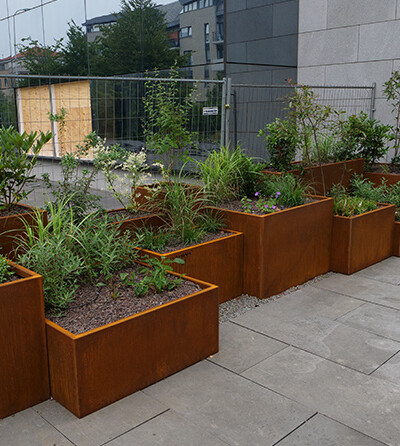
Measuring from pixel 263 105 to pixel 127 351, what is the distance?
6221mm

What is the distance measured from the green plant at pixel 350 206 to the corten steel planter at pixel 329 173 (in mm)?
555

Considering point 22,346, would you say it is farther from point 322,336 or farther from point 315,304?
point 315,304

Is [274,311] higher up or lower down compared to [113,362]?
lower down

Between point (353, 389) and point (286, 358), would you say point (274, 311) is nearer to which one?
point (286, 358)

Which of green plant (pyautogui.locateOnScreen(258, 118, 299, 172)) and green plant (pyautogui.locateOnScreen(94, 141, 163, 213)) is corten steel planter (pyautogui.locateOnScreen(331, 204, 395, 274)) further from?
green plant (pyautogui.locateOnScreen(94, 141, 163, 213))

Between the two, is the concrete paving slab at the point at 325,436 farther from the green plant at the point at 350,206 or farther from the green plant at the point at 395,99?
the green plant at the point at 395,99

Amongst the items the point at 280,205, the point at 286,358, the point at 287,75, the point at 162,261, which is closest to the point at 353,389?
the point at 286,358

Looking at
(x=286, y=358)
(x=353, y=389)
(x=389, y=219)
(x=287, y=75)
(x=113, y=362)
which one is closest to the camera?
(x=113, y=362)

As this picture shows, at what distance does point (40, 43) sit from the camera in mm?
9352

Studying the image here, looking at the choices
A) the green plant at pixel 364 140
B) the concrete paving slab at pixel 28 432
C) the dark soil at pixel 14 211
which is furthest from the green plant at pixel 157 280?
the green plant at pixel 364 140

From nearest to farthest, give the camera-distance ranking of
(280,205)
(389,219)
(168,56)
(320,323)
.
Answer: (320,323), (280,205), (389,219), (168,56)

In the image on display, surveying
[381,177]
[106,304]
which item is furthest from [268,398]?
[381,177]

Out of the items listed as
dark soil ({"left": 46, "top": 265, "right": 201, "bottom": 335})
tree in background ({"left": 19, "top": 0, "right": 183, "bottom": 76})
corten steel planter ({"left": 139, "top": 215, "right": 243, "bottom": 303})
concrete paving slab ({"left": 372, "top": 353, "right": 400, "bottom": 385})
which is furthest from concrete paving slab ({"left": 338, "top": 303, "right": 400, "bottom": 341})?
tree in background ({"left": 19, "top": 0, "right": 183, "bottom": 76})

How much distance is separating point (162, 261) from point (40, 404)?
1.25m
